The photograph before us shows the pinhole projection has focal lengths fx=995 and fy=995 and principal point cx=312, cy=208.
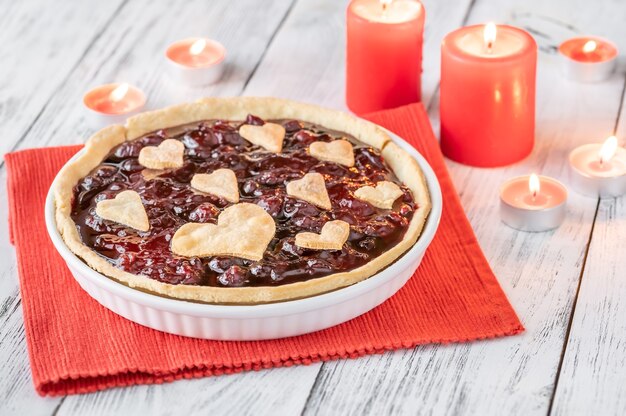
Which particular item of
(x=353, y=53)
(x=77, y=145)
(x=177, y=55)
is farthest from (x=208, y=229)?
(x=177, y=55)

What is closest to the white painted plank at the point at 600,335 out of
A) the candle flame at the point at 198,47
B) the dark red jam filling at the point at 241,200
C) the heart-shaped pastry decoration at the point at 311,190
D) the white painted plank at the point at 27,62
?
the dark red jam filling at the point at 241,200

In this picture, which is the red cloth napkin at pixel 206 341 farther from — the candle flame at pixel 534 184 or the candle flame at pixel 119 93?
the candle flame at pixel 119 93

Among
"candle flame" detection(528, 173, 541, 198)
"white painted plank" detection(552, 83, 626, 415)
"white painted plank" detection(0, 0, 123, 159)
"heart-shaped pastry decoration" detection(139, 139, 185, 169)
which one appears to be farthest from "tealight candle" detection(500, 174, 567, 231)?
"white painted plank" detection(0, 0, 123, 159)

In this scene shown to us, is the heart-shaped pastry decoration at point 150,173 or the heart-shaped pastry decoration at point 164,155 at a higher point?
the heart-shaped pastry decoration at point 164,155

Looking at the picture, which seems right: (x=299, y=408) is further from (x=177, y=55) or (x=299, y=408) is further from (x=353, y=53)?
(x=177, y=55)

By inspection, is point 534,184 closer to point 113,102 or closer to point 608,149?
point 608,149
